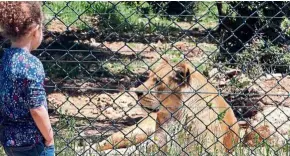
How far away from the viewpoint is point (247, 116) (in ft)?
25.7

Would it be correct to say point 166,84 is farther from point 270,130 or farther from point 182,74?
point 270,130

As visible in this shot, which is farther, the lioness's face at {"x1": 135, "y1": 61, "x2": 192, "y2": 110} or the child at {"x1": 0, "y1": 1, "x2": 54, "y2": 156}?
the lioness's face at {"x1": 135, "y1": 61, "x2": 192, "y2": 110}

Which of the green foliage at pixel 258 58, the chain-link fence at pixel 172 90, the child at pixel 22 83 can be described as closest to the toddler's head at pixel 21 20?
the child at pixel 22 83

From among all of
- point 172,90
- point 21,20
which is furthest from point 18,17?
point 172,90

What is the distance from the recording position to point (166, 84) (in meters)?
5.79

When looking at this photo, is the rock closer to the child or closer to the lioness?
the lioness

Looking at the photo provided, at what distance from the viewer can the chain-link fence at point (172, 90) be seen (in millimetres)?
4840

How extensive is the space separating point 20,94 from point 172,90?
2.90m

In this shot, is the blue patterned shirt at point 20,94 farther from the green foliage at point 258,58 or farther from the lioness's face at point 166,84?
the green foliage at point 258,58

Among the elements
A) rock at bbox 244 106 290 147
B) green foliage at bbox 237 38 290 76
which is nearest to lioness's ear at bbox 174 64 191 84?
rock at bbox 244 106 290 147

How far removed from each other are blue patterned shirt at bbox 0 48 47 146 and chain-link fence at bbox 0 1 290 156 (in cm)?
87

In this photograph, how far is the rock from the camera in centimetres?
489

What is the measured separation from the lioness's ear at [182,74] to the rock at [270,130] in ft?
2.29

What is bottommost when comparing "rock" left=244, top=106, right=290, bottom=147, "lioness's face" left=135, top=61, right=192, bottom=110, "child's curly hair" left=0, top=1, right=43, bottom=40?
"rock" left=244, top=106, right=290, bottom=147
